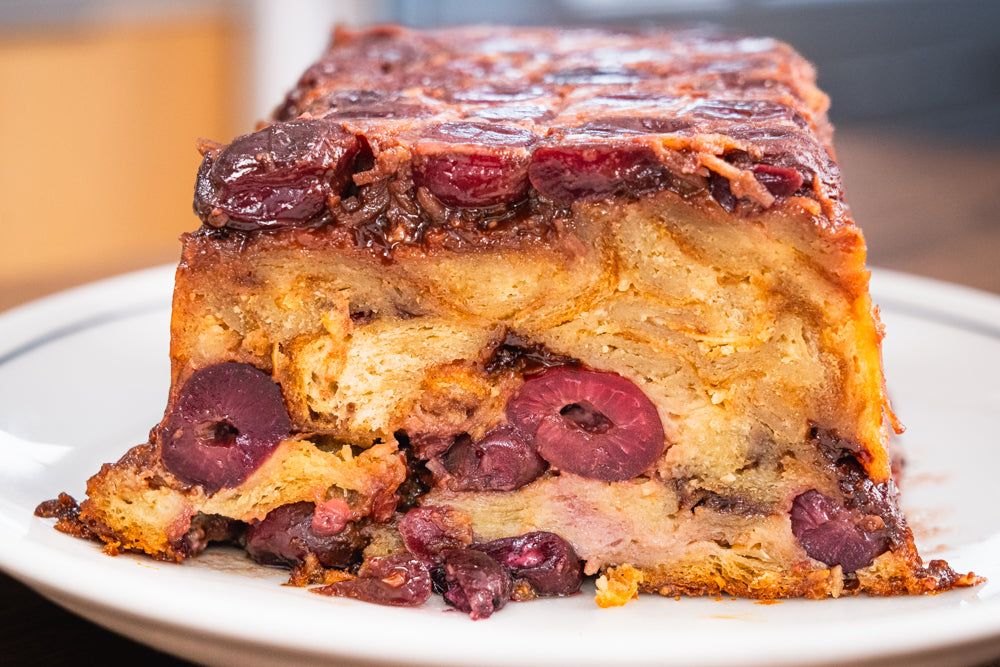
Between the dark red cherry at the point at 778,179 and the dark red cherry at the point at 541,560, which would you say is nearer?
the dark red cherry at the point at 778,179

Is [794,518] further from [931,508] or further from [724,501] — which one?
[931,508]

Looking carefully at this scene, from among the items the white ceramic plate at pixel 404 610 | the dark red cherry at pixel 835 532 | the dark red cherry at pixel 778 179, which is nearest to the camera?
the white ceramic plate at pixel 404 610

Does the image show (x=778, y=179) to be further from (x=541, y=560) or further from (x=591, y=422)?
(x=541, y=560)

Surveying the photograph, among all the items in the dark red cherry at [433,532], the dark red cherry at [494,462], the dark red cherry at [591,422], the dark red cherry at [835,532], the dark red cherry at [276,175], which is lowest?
the dark red cherry at [433,532]

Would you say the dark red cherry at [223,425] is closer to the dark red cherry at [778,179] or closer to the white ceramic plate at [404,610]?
the white ceramic plate at [404,610]

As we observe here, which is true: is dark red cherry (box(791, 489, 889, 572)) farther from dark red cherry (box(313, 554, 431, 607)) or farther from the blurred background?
the blurred background

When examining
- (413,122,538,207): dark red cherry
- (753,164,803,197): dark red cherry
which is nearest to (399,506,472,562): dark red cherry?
(413,122,538,207): dark red cherry

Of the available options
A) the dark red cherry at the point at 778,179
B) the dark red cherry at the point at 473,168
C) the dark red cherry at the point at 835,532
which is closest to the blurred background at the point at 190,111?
the dark red cherry at the point at 835,532
